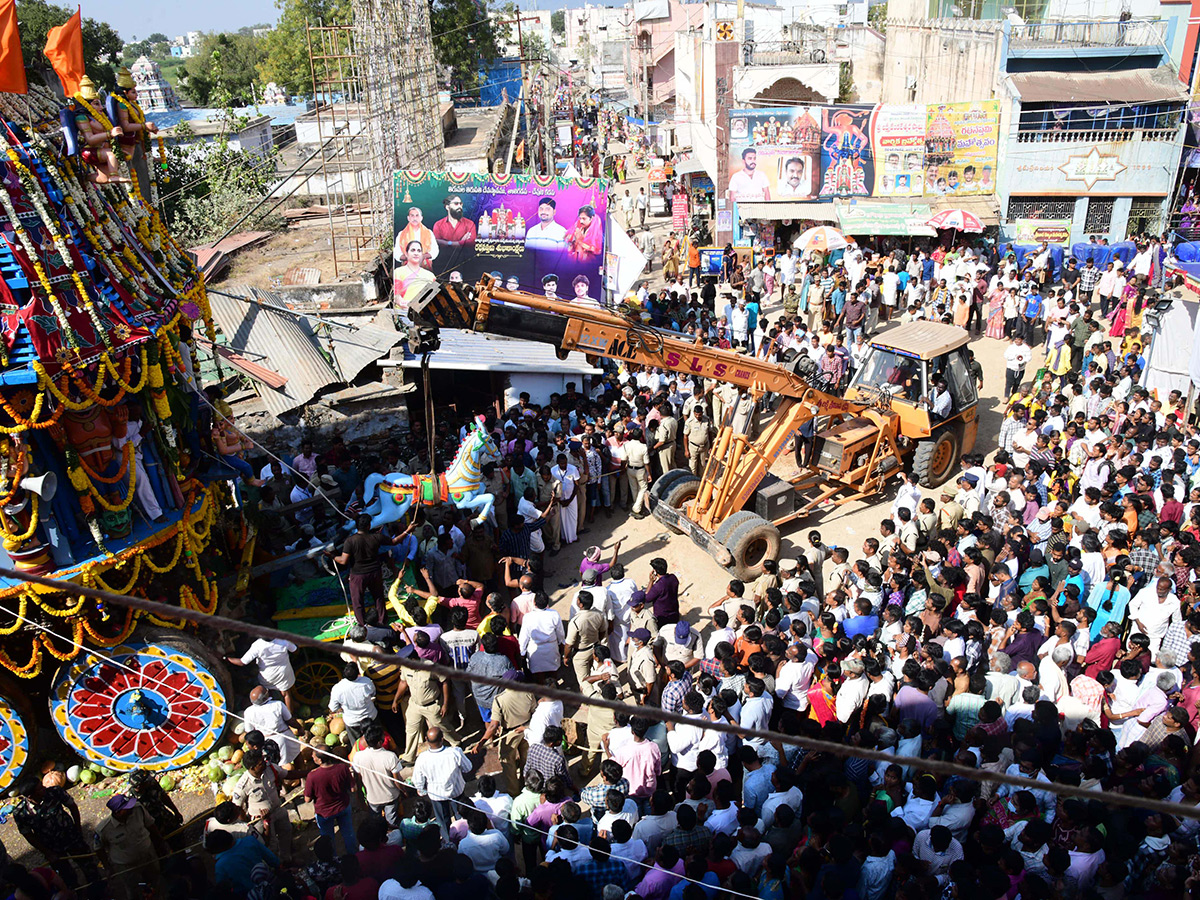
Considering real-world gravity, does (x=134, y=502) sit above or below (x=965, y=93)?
below

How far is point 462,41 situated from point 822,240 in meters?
34.7

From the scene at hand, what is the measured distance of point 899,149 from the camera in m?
23.3

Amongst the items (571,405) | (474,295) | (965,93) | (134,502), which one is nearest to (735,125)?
(965,93)

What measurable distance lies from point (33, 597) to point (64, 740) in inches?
58.9

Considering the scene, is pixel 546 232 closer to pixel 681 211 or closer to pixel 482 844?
pixel 681 211

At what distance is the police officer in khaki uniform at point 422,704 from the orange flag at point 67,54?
5.51 m

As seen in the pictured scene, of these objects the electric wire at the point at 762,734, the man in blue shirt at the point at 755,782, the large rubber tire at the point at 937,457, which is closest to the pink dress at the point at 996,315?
the large rubber tire at the point at 937,457

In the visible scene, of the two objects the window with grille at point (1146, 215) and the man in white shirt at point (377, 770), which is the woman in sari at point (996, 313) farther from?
the man in white shirt at point (377, 770)

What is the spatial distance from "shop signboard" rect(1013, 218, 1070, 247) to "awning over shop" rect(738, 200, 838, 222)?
4624 millimetres

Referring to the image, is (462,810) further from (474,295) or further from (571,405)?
(571,405)

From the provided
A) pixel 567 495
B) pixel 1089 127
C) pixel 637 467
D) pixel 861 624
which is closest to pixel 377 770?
pixel 861 624

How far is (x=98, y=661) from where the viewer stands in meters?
7.37

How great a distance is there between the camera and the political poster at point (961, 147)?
74.7ft

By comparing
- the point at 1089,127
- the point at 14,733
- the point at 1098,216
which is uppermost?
the point at 1089,127
